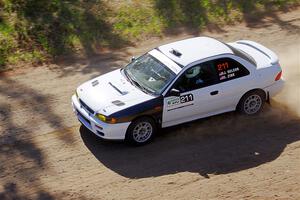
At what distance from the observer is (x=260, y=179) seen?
10328 mm

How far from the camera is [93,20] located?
1684 cm

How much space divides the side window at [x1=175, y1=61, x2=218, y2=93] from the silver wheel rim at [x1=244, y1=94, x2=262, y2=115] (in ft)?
3.64

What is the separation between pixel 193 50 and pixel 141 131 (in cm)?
215

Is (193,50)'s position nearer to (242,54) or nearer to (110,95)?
(242,54)

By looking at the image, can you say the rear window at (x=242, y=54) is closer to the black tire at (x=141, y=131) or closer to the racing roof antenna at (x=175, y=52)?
the racing roof antenna at (x=175, y=52)

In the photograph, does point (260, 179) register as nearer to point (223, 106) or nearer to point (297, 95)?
point (223, 106)

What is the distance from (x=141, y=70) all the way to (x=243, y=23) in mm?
6978

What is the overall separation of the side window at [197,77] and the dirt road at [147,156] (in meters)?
1.09

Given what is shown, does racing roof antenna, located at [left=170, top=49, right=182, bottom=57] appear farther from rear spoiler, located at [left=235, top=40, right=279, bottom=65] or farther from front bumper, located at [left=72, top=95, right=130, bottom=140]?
rear spoiler, located at [left=235, top=40, right=279, bottom=65]

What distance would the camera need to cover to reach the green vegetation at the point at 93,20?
15578 mm

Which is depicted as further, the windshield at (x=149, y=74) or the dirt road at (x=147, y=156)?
the windshield at (x=149, y=74)

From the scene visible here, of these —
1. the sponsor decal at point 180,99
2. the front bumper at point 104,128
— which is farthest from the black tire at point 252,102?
the front bumper at point 104,128

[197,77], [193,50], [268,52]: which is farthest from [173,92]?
[268,52]

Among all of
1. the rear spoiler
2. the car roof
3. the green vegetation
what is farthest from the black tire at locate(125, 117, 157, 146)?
the green vegetation
